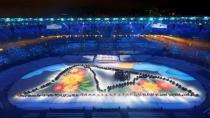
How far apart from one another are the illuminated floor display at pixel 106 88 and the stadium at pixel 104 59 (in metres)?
0.07

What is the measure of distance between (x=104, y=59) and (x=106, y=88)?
11.1 metres

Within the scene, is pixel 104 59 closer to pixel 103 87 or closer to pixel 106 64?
pixel 106 64

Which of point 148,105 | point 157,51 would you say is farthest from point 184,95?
point 157,51

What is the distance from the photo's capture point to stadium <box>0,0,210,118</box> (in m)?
22.1

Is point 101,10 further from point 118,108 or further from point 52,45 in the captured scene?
point 118,108

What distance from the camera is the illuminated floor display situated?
22688 mm

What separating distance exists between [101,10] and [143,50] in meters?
10.2

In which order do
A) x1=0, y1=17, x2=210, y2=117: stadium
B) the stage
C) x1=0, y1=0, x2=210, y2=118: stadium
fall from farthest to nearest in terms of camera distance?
x1=0, y1=17, x2=210, y2=117: stadium, the stage, x1=0, y1=0, x2=210, y2=118: stadium

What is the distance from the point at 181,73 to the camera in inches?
1202

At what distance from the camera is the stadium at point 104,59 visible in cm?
2208

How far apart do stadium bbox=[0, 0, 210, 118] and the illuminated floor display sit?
7 centimetres

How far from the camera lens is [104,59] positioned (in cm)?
3678

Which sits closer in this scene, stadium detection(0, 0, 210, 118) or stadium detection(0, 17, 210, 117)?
stadium detection(0, 0, 210, 118)

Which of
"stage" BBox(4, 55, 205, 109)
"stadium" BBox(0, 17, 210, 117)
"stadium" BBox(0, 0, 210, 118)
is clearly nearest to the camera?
"stadium" BBox(0, 0, 210, 118)
